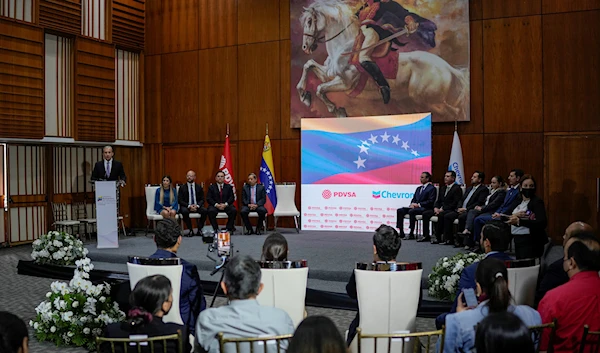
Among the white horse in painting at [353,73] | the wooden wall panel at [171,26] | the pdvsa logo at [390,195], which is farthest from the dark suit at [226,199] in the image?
the wooden wall panel at [171,26]

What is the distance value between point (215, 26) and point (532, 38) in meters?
5.69

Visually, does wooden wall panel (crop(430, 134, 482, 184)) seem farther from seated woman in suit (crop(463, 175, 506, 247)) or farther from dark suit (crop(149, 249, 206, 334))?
dark suit (crop(149, 249, 206, 334))

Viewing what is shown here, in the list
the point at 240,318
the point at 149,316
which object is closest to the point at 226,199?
the point at 149,316

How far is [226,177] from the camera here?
9766 mm

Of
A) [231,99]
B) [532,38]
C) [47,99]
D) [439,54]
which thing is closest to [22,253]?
[47,99]

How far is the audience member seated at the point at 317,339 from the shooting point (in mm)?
1427

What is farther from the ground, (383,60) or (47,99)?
(383,60)

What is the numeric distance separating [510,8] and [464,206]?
326cm

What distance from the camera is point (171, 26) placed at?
35.8 feet

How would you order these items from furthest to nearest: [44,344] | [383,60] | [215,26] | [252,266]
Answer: [215,26] → [383,60] → [44,344] → [252,266]

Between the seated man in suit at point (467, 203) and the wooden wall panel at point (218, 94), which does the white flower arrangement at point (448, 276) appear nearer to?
Answer: the seated man in suit at point (467, 203)

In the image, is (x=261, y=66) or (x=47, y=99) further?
(x=261, y=66)

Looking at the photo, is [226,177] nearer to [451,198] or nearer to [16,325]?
[451,198]

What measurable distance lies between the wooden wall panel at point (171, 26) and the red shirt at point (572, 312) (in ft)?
30.6
